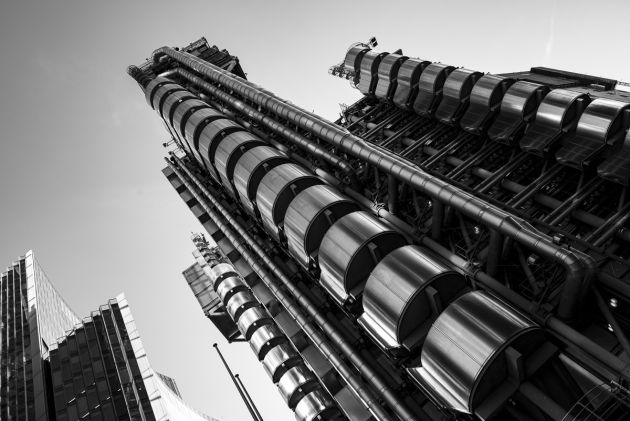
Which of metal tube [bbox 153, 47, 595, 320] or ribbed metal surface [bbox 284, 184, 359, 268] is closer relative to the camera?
metal tube [bbox 153, 47, 595, 320]

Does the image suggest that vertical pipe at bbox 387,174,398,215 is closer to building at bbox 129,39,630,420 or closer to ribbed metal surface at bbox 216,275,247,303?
building at bbox 129,39,630,420

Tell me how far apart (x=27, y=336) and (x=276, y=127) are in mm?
93457

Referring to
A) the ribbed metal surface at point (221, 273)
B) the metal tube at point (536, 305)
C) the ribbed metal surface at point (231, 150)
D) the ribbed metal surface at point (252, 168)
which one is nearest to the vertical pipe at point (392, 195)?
the metal tube at point (536, 305)

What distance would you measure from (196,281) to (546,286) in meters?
57.9

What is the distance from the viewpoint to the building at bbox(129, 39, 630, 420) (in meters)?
14.4

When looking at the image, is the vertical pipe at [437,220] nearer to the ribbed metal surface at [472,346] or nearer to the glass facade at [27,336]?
the ribbed metal surface at [472,346]

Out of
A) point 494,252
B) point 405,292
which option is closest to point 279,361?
point 405,292

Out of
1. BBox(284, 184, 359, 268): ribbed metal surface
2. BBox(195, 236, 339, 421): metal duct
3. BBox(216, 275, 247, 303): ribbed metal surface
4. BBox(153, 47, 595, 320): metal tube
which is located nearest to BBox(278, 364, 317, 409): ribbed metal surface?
BBox(195, 236, 339, 421): metal duct

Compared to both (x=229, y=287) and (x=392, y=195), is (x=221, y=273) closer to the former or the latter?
(x=229, y=287)

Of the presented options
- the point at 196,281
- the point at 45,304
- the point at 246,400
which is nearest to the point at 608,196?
the point at 246,400

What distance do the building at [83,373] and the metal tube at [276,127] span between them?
2249 inches

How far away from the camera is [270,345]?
3881 cm

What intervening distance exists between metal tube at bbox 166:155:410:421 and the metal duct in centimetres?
880

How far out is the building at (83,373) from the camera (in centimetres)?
7831
